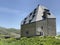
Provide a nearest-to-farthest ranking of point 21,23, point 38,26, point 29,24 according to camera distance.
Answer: point 38,26, point 29,24, point 21,23

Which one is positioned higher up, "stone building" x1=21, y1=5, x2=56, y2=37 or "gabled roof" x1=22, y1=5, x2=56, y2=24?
"gabled roof" x1=22, y1=5, x2=56, y2=24

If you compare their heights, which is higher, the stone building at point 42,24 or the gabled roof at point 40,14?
the gabled roof at point 40,14

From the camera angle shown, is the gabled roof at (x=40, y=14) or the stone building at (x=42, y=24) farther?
the gabled roof at (x=40, y=14)

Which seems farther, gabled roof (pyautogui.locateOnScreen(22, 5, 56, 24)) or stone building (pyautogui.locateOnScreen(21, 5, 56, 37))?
gabled roof (pyautogui.locateOnScreen(22, 5, 56, 24))

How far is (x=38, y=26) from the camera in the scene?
54625 mm

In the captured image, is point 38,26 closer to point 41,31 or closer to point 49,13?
point 41,31

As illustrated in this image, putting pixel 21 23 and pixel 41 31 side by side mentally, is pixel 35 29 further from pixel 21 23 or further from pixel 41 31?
pixel 21 23

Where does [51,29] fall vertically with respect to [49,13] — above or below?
below

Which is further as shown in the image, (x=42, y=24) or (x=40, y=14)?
(x=40, y=14)

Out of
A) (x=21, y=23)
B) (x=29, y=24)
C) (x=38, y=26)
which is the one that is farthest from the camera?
(x=21, y=23)

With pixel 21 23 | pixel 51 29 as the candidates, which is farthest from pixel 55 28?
pixel 21 23

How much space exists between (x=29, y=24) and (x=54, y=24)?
302 inches

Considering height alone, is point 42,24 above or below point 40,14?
below

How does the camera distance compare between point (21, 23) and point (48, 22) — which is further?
point (21, 23)
